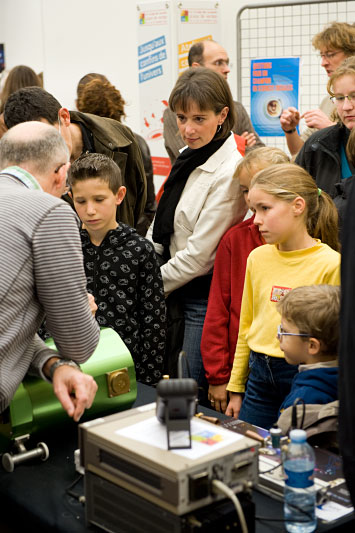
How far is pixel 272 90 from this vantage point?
502cm

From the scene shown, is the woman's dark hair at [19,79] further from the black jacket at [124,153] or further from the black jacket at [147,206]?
the black jacket at [124,153]

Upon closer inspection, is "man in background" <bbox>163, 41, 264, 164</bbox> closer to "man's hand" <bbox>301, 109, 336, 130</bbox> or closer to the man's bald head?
"man's hand" <bbox>301, 109, 336, 130</bbox>

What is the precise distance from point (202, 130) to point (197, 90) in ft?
0.53

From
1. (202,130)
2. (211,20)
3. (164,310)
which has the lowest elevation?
(164,310)

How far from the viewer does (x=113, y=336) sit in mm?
2115

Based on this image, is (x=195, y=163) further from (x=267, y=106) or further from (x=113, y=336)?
(x=267, y=106)

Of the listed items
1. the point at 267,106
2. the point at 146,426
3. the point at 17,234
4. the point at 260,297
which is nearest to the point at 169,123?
the point at 267,106

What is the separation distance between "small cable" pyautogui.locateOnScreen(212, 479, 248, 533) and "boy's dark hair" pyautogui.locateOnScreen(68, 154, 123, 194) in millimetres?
1615

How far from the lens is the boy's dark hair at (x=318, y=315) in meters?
2.04

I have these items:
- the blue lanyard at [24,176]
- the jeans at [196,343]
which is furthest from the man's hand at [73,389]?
the jeans at [196,343]

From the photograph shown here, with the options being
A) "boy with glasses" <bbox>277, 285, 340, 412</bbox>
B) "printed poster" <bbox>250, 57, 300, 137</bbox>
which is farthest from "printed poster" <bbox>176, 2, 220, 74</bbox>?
"boy with glasses" <bbox>277, 285, 340, 412</bbox>

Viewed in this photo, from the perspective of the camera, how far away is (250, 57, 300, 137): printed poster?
4.93 m

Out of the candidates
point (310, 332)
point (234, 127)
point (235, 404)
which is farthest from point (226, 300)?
point (234, 127)

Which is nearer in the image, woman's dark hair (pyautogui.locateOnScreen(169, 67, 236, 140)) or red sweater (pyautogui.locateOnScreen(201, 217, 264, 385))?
red sweater (pyautogui.locateOnScreen(201, 217, 264, 385))
